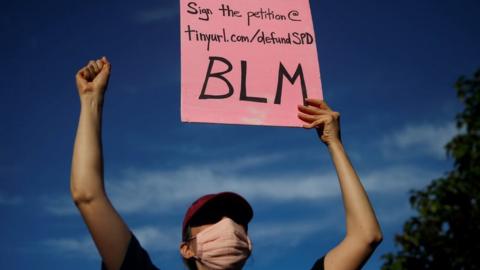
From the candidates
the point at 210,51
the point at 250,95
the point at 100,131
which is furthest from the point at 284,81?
the point at 100,131

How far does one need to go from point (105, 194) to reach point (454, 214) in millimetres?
11036

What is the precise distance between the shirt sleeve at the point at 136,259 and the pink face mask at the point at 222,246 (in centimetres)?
A: 45

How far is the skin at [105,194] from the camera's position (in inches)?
73.2

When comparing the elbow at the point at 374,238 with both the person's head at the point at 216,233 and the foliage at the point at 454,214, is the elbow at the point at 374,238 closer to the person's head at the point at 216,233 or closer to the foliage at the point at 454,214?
the person's head at the point at 216,233

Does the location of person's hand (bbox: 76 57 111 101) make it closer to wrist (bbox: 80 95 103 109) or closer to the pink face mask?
wrist (bbox: 80 95 103 109)

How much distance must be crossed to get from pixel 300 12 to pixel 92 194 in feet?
6.93

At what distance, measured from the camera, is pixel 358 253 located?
2418 millimetres

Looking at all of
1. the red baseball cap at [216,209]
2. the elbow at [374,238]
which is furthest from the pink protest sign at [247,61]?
the elbow at [374,238]

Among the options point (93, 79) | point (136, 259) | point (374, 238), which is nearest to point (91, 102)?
point (93, 79)

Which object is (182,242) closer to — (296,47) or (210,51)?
(210,51)

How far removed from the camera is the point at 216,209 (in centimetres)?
259

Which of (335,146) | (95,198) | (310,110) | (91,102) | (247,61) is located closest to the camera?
(95,198)

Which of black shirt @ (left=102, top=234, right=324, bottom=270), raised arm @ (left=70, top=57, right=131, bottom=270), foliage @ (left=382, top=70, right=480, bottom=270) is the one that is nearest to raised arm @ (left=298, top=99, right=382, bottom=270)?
black shirt @ (left=102, top=234, right=324, bottom=270)

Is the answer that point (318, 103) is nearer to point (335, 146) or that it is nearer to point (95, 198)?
point (335, 146)
